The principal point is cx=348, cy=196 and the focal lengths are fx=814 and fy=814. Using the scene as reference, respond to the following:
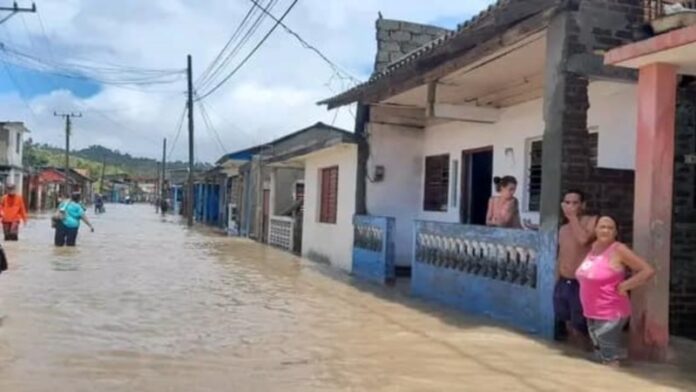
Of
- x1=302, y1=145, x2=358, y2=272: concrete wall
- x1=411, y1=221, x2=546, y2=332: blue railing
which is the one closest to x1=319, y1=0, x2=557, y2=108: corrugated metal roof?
x1=411, y1=221, x2=546, y2=332: blue railing

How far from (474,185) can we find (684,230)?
6.00 metres

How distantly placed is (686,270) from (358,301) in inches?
175

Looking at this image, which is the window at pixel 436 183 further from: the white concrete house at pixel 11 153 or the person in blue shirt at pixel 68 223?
A: the white concrete house at pixel 11 153

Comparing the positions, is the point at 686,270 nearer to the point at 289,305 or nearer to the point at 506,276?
the point at 506,276

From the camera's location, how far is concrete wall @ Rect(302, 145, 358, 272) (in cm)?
1683

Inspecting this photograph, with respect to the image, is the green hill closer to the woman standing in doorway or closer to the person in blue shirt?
the person in blue shirt

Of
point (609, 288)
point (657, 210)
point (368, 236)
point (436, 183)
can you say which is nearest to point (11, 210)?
point (368, 236)

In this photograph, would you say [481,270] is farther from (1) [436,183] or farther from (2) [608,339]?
(1) [436,183]

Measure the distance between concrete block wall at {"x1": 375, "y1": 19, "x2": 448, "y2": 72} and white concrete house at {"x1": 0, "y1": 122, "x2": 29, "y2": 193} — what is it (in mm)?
38303

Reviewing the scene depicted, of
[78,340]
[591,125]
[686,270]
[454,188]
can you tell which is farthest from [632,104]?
[78,340]

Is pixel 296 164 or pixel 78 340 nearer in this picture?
pixel 78 340

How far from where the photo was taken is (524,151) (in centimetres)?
1291

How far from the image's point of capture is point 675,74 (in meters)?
7.67

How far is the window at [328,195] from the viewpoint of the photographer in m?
18.6
